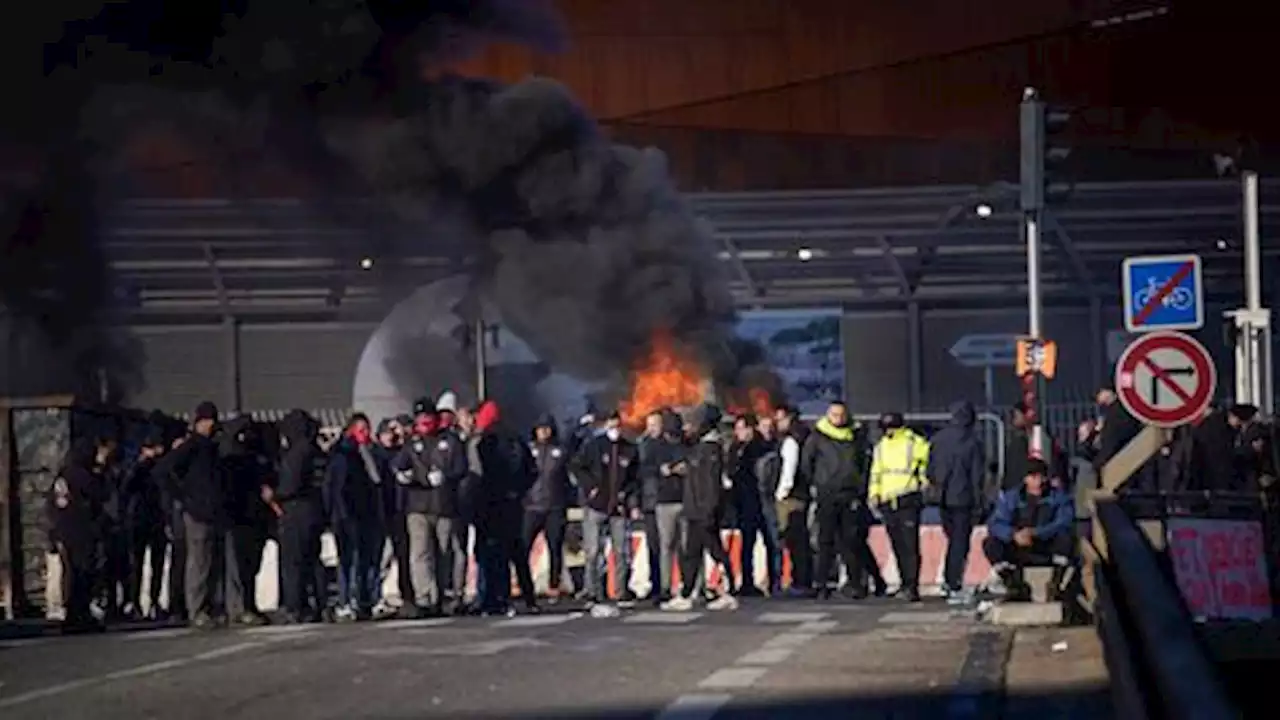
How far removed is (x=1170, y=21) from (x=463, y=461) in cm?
1884

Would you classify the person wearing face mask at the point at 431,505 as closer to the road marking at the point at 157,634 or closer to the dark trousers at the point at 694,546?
the dark trousers at the point at 694,546

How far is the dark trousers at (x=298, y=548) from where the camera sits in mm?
18453

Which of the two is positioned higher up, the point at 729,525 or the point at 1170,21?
the point at 1170,21

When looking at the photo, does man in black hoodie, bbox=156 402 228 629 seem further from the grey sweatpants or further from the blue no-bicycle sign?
the blue no-bicycle sign

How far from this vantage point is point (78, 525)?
62.3 ft

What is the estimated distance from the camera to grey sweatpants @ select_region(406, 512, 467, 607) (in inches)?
761

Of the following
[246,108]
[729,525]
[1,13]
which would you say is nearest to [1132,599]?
[1,13]

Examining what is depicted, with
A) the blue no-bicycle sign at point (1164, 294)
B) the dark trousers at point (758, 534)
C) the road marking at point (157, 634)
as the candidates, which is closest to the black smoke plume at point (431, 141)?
the road marking at point (157, 634)

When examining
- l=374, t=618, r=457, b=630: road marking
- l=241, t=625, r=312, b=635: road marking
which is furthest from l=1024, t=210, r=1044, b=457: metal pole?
l=241, t=625, r=312, b=635: road marking

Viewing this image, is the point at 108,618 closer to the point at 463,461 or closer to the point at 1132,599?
the point at 463,461

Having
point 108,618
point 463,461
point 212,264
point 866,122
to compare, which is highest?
point 866,122

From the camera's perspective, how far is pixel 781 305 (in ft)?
110

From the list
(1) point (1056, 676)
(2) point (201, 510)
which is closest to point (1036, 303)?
(2) point (201, 510)

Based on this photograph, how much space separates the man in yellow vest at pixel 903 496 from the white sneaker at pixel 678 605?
2084 mm
